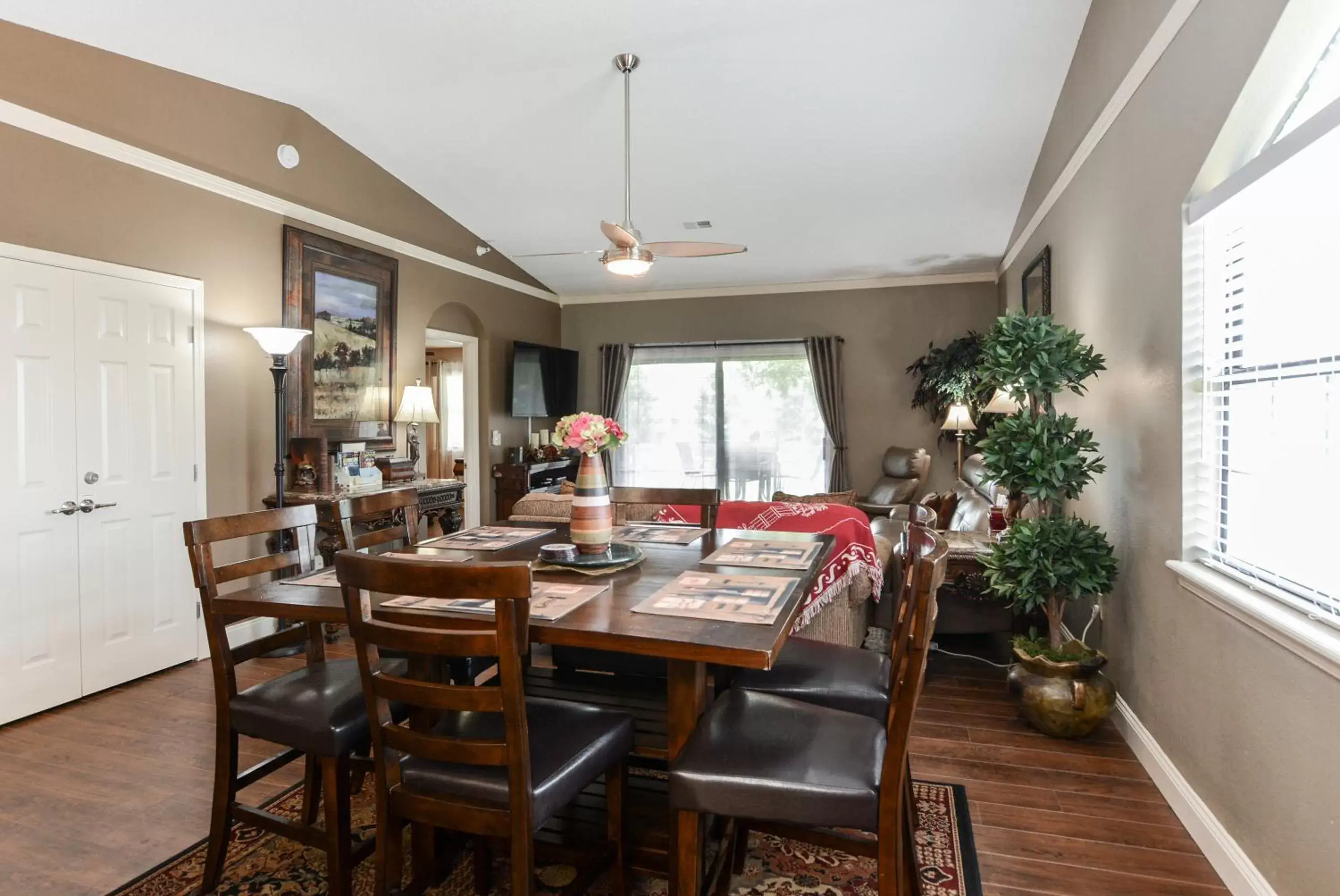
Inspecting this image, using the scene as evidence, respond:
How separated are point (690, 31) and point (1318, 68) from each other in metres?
2.63

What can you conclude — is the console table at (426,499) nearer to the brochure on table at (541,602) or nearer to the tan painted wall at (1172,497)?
the brochure on table at (541,602)

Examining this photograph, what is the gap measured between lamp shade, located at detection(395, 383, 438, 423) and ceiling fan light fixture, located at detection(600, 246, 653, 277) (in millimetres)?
2559

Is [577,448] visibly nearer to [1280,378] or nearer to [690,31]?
[1280,378]

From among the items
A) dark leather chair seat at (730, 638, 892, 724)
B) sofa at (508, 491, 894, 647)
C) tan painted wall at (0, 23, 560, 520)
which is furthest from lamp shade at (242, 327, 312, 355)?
dark leather chair seat at (730, 638, 892, 724)

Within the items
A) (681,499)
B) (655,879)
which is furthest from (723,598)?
(681,499)

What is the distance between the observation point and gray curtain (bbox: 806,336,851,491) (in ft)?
24.3

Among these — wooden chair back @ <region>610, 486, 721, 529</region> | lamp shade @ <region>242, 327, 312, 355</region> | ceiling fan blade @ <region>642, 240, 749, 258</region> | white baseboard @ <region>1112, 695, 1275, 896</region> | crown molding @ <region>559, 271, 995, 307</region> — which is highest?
crown molding @ <region>559, 271, 995, 307</region>

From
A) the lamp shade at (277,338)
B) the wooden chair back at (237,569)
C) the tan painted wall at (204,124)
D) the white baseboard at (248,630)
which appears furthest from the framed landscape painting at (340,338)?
the wooden chair back at (237,569)

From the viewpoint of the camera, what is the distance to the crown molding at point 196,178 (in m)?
3.32

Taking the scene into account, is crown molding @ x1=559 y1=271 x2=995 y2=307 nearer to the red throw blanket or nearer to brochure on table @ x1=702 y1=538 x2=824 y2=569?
the red throw blanket

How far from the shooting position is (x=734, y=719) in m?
1.85

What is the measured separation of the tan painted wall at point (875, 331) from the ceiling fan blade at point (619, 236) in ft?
14.3

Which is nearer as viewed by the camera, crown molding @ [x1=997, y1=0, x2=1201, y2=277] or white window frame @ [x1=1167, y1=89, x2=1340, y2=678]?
white window frame @ [x1=1167, y1=89, x2=1340, y2=678]

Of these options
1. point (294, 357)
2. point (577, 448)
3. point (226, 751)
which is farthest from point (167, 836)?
point (294, 357)
